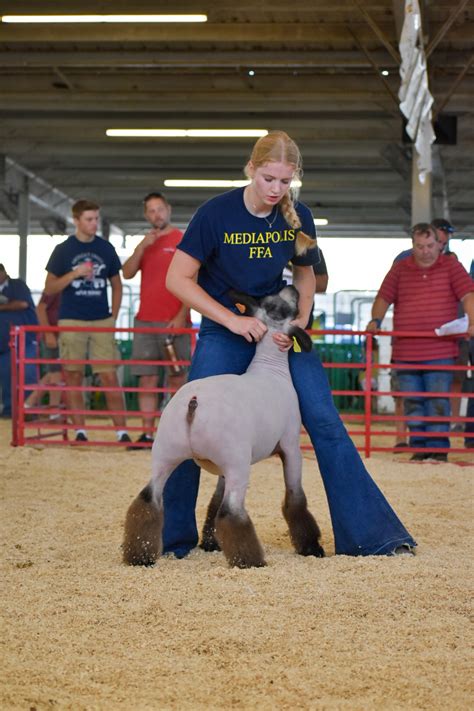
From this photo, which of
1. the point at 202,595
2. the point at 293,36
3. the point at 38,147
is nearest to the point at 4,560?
the point at 202,595

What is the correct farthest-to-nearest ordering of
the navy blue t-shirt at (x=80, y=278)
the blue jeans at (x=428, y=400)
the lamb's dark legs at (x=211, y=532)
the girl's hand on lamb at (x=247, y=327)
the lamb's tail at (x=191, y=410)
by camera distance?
the navy blue t-shirt at (x=80, y=278) → the blue jeans at (x=428, y=400) → the lamb's dark legs at (x=211, y=532) → the girl's hand on lamb at (x=247, y=327) → the lamb's tail at (x=191, y=410)

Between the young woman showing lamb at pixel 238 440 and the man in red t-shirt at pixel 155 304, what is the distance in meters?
4.18

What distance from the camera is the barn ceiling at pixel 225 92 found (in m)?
12.1

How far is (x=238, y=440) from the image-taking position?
3.42 metres

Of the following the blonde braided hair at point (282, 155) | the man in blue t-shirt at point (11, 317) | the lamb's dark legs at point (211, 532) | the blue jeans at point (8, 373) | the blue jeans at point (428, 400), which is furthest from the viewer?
the blue jeans at point (8, 373)

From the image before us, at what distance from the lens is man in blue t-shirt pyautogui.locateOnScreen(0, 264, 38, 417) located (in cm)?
1181

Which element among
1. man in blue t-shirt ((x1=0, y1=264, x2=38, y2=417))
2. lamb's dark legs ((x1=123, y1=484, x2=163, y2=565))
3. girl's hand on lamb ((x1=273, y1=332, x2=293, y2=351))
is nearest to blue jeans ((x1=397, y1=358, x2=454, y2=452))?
girl's hand on lamb ((x1=273, y1=332, x2=293, y2=351))

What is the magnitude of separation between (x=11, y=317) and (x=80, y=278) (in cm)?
433

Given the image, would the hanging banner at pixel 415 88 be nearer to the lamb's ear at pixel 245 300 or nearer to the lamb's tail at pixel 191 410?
the lamb's ear at pixel 245 300

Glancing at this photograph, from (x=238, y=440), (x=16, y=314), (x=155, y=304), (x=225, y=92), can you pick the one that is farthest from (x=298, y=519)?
(x=225, y=92)

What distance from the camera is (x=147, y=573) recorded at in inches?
135

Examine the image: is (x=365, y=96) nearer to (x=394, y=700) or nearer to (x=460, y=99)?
(x=460, y=99)

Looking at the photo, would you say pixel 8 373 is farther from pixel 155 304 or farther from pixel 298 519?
pixel 298 519

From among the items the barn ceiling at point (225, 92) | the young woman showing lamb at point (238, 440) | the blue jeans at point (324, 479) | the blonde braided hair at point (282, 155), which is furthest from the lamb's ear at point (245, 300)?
the barn ceiling at point (225, 92)
